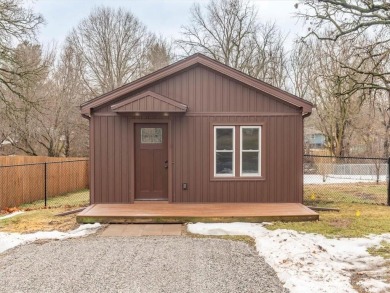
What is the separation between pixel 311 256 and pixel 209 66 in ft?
17.2

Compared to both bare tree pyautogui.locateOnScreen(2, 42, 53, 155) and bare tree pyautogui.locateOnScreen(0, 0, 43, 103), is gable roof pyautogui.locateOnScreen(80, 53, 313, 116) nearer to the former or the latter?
bare tree pyautogui.locateOnScreen(0, 0, 43, 103)

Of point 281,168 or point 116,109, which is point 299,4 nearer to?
point 281,168

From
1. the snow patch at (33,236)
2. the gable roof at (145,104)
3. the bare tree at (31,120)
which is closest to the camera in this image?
the snow patch at (33,236)

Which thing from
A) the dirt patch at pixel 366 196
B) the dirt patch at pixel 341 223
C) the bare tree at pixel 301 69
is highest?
the bare tree at pixel 301 69

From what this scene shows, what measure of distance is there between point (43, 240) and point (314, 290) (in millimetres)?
4455

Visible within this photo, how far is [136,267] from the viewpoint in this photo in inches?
184

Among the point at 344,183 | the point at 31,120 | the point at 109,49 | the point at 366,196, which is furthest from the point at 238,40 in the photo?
the point at 366,196

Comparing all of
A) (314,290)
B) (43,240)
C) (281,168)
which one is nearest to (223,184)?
(281,168)

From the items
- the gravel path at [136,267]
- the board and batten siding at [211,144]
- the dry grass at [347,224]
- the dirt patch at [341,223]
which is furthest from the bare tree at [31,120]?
the dirt patch at [341,223]

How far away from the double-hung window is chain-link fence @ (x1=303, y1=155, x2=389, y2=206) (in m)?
2.63

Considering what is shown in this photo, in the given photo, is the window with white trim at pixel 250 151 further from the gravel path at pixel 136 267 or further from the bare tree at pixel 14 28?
the bare tree at pixel 14 28

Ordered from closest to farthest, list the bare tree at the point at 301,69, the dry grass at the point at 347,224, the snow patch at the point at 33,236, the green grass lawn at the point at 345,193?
the snow patch at the point at 33,236, the dry grass at the point at 347,224, the green grass lawn at the point at 345,193, the bare tree at the point at 301,69

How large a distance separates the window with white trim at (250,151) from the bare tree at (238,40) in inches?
598

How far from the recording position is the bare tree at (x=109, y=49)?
2273 cm
